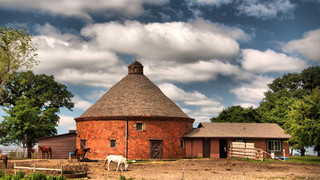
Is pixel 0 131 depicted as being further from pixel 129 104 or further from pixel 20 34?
pixel 129 104

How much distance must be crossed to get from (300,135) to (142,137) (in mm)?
18096

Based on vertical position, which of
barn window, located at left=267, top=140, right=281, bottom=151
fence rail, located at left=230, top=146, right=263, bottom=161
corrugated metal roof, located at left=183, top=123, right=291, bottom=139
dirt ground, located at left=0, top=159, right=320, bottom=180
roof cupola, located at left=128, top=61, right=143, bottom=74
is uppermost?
roof cupola, located at left=128, top=61, right=143, bottom=74

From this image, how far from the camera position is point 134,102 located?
40875 mm

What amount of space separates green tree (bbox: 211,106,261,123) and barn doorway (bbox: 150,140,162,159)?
22.4 meters

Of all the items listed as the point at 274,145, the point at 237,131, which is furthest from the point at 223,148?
the point at 274,145

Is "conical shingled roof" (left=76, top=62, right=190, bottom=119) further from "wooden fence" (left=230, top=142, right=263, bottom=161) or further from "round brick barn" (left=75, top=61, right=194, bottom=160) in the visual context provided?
"wooden fence" (left=230, top=142, right=263, bottom=161)

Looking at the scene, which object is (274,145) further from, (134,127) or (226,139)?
(134,127)

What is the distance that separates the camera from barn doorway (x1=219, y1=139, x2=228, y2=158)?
43.0 m

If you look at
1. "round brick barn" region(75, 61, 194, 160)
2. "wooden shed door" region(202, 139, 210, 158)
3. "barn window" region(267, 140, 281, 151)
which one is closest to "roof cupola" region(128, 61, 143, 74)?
"round brick barn" region(75, 61, 194, 160)

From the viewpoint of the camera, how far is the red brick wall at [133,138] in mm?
38500

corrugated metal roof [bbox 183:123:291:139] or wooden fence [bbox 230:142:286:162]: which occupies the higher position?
corrugated metal roof [bbox 183:123:291:139]

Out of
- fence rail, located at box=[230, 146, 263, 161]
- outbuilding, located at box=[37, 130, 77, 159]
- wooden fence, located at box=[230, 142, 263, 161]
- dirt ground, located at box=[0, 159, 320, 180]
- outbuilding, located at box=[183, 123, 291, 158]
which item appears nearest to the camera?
Result: dirt ground, located at box=[0, 159, 320, 180]

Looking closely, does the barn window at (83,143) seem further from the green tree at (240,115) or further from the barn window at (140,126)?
the green tree at (240,115)

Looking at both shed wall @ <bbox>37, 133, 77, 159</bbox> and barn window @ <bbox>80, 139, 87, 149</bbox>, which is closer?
barn window @ <bbox>80, 139, 87, 149</bbox>
